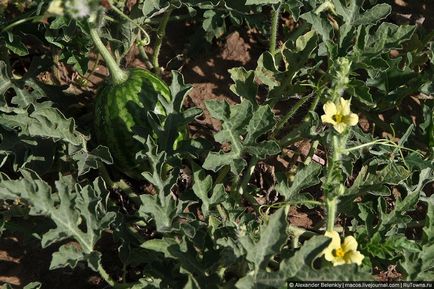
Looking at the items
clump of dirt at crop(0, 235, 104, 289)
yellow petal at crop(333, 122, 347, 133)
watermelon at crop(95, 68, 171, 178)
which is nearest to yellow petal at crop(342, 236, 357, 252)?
yellow petal at crop(333, 122, 347, 133)

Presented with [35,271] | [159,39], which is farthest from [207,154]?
[35,271]

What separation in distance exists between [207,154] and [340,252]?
111cm

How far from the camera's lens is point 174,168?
326cm

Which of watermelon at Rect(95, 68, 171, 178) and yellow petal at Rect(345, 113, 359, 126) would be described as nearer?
yellow petal at Rect(345, 113, 359, 126)

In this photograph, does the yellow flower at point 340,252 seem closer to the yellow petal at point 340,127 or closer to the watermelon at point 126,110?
the yellow petal at point 340,127

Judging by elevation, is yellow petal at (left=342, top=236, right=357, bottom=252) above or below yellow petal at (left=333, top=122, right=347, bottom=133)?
below

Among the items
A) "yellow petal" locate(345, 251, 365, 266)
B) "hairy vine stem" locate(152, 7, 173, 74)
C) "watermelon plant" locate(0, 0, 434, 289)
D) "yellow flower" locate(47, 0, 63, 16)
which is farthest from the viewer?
"hairy vine stem" locate(152, 7, 173, 74)

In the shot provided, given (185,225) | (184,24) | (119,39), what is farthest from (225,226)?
(184,24)

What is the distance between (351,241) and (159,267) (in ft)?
2.92

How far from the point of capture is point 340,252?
279cm

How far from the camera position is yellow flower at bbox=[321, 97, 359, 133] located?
9.70ft

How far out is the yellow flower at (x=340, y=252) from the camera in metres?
2.74

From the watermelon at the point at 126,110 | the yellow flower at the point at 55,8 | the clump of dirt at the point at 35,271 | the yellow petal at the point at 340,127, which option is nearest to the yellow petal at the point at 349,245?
the yellow petal at the point at 340,127

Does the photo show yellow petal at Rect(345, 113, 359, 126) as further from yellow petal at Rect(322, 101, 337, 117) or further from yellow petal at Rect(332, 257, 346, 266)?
yellow petal at Rect(332, 257, 346, 266)
